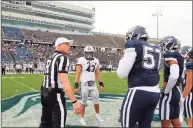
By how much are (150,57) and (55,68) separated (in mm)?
1610

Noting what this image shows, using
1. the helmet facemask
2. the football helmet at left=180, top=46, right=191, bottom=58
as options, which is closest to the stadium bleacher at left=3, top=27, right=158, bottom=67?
the helmet facemask

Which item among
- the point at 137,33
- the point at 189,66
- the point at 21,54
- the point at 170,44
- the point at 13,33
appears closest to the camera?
the point at 137,33

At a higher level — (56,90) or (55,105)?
(56,90)

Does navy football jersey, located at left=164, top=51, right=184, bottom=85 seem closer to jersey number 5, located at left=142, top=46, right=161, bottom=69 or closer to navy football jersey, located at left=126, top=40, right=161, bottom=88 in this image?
jersey number 5, located at left=142, top=46, right=161, bottom=69

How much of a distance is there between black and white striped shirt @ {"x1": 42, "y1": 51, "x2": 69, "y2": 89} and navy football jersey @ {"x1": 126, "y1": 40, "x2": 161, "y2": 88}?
1240 mm

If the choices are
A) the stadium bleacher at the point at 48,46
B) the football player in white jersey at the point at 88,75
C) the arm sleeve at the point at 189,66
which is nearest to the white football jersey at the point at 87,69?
the football player in white jersey at the point at 88,75

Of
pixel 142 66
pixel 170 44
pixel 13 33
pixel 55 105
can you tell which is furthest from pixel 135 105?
pixel 13 33

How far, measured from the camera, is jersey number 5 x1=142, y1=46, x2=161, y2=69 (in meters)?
4.08

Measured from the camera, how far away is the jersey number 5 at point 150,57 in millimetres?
4082

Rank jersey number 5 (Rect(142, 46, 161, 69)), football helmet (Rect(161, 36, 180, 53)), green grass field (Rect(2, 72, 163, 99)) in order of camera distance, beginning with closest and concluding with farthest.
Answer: jersey number 5 (Rect(142, 46, 161, 69)), football helmet (Rect(161, 36, 180, 53)), green grass field (Rect(2, 72, 163, 99))

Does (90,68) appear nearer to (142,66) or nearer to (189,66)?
(189,66)

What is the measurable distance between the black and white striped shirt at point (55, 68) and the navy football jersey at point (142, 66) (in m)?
1.24

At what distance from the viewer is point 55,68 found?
5031 mm

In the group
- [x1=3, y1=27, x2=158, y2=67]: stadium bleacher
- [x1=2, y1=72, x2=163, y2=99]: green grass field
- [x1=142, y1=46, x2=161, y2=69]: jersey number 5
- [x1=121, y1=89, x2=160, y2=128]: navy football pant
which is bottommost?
[x1=2, y1=72, x2=163, y2=99]: green grass field
